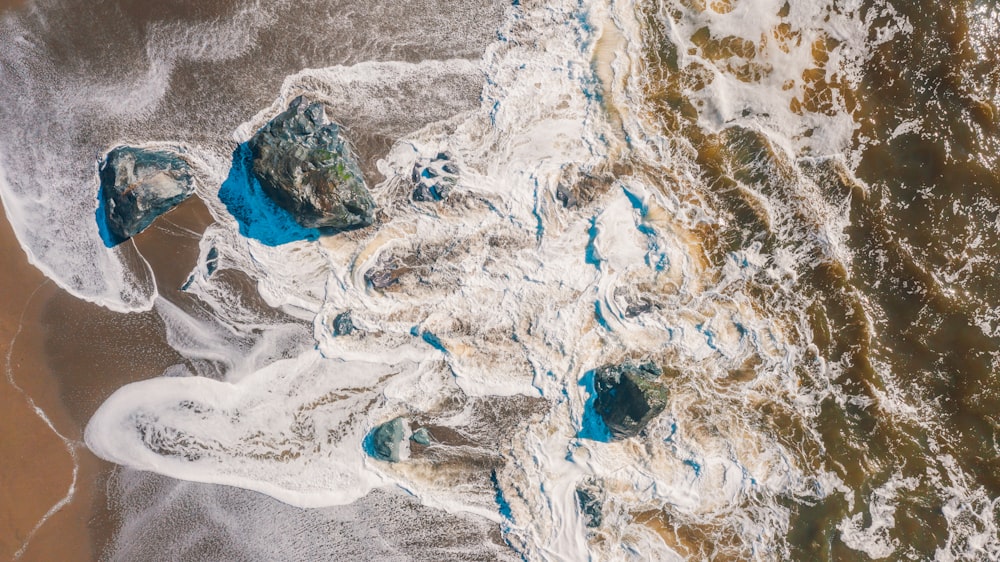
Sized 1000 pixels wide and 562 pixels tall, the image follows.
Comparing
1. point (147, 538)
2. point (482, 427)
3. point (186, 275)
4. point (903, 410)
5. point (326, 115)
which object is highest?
point (326, 115)

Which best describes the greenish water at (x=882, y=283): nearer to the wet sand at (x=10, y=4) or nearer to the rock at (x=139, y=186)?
the rock at (x=139, y=186)

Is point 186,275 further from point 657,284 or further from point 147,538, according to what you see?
point 657,284

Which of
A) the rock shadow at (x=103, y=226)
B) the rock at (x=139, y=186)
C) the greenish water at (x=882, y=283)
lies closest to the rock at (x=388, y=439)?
the rock at (x=139, y=186)

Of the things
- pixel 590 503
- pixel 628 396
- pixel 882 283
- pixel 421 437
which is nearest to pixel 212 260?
pixel 421 437

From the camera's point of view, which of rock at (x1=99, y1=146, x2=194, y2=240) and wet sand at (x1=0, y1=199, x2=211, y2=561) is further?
wet sand at (x1=0, y1=199, x2=211, y2=561)

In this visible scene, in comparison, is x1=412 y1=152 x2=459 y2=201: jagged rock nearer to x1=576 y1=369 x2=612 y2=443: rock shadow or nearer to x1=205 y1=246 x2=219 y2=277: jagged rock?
x1=205 y1=246 x2=219 y2=277: jagged rock

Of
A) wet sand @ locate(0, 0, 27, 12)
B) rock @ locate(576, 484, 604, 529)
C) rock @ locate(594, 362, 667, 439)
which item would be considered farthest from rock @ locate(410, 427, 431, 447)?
wet sand @ locate(0, 0, 27, 12)

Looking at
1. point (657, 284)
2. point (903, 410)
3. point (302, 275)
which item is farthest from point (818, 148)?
point (302, 275)
